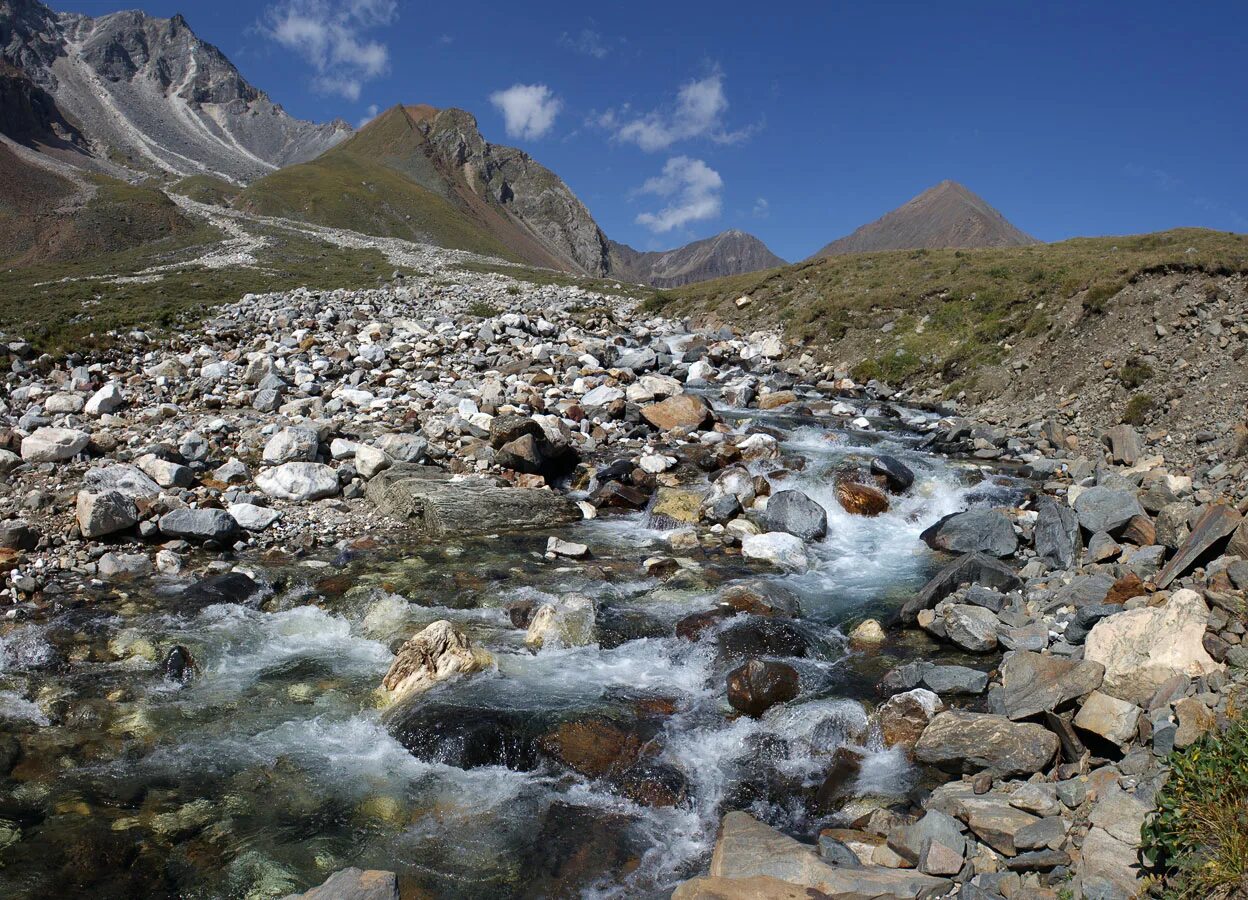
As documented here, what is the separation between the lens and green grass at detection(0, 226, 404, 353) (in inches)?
1051

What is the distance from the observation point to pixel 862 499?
49.4ft

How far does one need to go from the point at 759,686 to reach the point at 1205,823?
4235 mm

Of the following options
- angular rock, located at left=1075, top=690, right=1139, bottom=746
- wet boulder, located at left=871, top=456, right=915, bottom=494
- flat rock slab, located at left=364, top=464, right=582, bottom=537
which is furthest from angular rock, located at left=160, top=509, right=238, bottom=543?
wet boulder, located at left=871, top=456, right=915, bottom=494

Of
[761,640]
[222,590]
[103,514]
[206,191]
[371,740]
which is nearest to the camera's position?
[371,740]

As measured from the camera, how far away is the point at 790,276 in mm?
42688

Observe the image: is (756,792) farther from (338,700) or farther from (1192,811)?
(338,700)

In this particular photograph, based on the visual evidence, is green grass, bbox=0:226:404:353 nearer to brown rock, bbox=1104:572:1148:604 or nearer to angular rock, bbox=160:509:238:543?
angular rock, bbox=160:509:238:543

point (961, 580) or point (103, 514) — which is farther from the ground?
point (103, 514)

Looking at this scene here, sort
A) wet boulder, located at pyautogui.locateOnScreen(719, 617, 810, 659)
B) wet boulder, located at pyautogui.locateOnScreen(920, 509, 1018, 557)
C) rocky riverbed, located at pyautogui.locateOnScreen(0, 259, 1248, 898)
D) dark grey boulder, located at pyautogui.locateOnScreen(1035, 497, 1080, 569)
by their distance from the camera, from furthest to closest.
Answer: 1. wet boulder, located at pyautogui.locateOnScreen(920, 509, 1018, 557)
2. dark grey boulder, located at pyautogui.locateOnScreen(1035, 497, 1080, 569)
3. wet boulder, located at pyautogui.locateOnScreen(719, 617, 810, 659)
4. rocky riverbed, located at pyautogui.locateOnScreen(0, 259, 1248, 898)

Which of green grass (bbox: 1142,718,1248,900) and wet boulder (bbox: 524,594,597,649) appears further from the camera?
wet boulder (bbox: 524,594,597,649)

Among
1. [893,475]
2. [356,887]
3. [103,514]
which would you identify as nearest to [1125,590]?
[893,475]

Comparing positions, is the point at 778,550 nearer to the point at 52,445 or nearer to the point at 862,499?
the point at 862,499

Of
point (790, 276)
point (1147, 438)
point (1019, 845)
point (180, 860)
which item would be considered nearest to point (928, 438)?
point (1147, 438)

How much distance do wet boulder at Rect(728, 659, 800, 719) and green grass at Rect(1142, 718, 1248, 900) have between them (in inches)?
148
